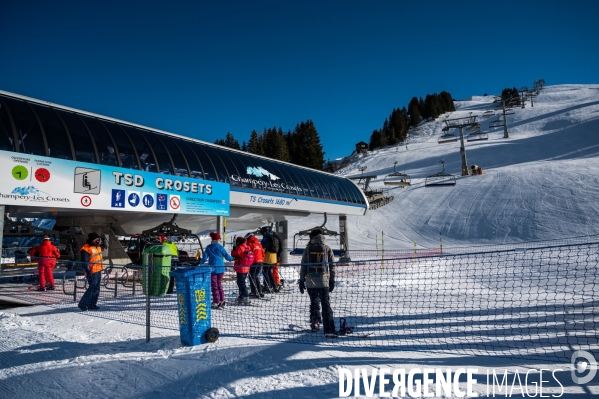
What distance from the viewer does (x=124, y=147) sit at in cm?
1182

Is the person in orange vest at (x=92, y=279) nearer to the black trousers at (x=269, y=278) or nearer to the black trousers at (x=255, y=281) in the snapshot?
the black trousers at (x=255, y=281)

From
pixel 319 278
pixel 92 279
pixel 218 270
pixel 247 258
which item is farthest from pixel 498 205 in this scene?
pixel 92 279

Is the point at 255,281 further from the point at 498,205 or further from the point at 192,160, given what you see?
the point at 498,205

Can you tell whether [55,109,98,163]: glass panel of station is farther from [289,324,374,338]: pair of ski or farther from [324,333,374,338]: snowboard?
[324,333,374,338]: snowboard

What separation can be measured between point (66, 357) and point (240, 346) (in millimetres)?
2275

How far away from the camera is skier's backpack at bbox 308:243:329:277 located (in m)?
6.05

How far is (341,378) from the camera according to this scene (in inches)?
159

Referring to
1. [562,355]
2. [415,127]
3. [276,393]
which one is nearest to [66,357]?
[276,393]

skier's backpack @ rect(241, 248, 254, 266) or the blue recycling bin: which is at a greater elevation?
skier's backpack @ rect(241, 248, 254, 266)

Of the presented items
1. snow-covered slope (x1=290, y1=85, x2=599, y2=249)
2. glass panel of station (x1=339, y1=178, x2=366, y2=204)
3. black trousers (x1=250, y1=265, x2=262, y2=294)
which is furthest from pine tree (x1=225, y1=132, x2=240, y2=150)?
black trousers (x1=250, y1=265, x2=262, y2=294)

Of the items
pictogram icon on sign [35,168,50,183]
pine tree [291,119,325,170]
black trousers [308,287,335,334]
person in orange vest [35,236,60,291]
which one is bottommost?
black trousers [308,287,335,334]

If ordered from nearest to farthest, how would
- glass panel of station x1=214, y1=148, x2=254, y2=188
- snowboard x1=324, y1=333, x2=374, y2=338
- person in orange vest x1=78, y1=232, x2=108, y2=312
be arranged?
snowboard x1=324, y1=333, x2=374, y2=338
person in orange vest x1=78, y1=232, x2=108, y2=312
glass panel of station x1=214, y1=148, x2=254, y2=188

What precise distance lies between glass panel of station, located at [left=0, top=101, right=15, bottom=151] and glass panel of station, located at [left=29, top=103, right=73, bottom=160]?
0.83m

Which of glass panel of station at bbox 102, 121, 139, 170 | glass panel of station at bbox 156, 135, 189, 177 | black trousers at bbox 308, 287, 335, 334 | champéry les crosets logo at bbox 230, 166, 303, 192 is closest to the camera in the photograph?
black trousers at bbox 308, 287, 335, 334
